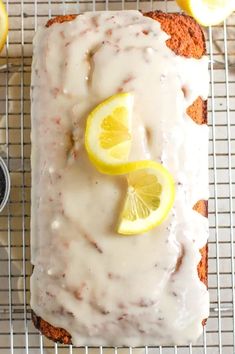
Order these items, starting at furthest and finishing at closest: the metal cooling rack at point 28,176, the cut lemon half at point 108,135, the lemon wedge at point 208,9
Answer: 1. the metal cooling rack at point 28,176
2. the lemon wedge at point 208,9
3. the cut lemon half at point 108,135

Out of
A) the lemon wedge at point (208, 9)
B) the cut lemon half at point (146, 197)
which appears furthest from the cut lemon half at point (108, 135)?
the lemon wedge at point (208, 9)

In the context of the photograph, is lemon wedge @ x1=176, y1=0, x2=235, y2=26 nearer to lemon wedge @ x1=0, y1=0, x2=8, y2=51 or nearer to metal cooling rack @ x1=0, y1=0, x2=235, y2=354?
metal cooling rack @ x1=0, y1=0, x2=235, y2=354

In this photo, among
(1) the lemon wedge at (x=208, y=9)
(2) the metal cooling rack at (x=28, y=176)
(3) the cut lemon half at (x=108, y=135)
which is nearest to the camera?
(3) the cut lemon half at (x=108, y=135)

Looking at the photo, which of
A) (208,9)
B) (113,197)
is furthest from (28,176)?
(208,9)

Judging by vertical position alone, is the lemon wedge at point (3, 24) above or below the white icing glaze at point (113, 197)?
above

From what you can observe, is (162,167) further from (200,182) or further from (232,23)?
(232,23)

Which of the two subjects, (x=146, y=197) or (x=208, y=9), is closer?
(x=146, y=197)

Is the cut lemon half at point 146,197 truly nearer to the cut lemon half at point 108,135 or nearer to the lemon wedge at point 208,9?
the cut lemon half at point 108,135

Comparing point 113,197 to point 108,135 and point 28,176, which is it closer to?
point 108,135
